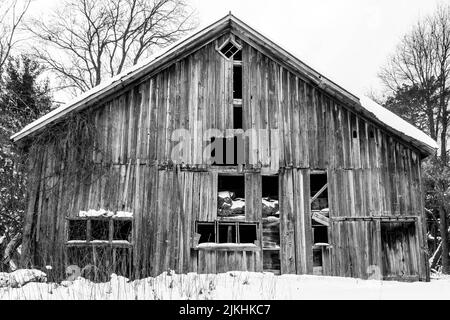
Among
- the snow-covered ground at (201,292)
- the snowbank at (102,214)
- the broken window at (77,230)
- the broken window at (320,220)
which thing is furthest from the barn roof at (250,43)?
the snow-covered ground at (201,292)

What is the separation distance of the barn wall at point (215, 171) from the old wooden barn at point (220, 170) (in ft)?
0.10

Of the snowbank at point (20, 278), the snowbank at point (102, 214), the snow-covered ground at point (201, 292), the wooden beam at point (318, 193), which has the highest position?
the wooden beam at point (318, 193)

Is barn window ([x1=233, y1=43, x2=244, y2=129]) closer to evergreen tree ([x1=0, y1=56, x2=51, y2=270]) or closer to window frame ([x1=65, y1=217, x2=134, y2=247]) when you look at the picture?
window frame ([x1=65, y1=217, x2=134, y2=247])

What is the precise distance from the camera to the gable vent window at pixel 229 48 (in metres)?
13.5

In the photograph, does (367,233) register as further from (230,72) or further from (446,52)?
(446,52)

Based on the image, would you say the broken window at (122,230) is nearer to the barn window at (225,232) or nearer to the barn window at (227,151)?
the barn window at (225,232)

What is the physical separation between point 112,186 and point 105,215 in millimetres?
850

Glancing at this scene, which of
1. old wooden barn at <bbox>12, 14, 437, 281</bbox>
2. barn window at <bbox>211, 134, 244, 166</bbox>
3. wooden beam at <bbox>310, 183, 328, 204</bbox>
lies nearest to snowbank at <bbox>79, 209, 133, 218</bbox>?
old wooden barn at <bbox>12, 14, 437, 281</bbox>

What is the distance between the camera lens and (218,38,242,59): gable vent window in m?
13.5

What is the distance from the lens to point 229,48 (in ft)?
45.1

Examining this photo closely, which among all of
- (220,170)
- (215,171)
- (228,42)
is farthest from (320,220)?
(228,42)

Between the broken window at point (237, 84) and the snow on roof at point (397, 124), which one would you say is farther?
the broken window at point (237, 84)

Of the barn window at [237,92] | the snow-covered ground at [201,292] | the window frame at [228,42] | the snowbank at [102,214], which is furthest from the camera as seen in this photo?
the window frame at [228,42]
